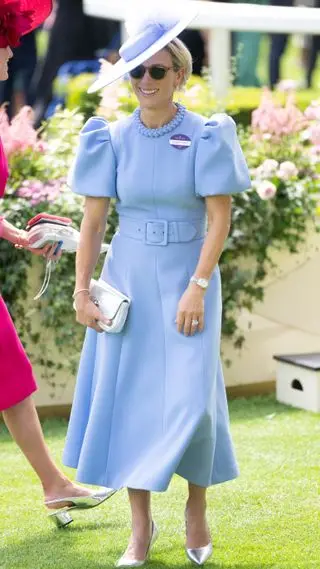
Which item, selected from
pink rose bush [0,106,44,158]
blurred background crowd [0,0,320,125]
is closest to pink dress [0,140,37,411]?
pink rose bush [0,106,44,158]

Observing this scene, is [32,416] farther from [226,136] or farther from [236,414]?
[236,414]

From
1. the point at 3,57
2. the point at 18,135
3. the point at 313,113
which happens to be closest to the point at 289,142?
the point at 313,113

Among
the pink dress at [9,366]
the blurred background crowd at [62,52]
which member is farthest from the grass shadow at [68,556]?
the blurred background crowd at [62,52]

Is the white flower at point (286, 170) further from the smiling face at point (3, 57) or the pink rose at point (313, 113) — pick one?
the smiling face at point (3, 57)

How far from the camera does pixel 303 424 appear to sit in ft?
20.0

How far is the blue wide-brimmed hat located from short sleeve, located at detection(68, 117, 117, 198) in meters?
0.15

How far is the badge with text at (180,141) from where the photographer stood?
403cm

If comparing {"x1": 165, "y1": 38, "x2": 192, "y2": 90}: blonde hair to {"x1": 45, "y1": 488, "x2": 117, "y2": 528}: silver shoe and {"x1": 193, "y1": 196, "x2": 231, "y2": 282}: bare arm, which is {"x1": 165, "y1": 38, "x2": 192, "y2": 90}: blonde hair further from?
{"x1": 45, "y1": 488, "x2": 117, "y2": 528}: silver shoe

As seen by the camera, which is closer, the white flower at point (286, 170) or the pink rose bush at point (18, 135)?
the pink rose bush at point (18, 135)

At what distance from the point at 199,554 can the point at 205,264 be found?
86cm

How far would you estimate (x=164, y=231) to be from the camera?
4078 mm

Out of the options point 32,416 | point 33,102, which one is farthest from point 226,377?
point 33,102

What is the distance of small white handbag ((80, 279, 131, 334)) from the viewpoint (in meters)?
4.07

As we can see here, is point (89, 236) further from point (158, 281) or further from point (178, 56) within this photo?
point (178, 56)
